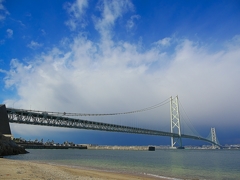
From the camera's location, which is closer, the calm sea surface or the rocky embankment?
the calm sea surface

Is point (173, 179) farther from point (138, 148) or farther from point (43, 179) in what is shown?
point (138, 148)

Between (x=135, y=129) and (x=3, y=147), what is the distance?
49172 millimetres

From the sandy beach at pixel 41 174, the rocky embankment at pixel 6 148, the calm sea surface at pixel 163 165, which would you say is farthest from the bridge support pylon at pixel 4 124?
the sandy beach at pixel 41 174

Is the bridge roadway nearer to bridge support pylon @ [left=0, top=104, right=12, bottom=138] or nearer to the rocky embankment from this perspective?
bridge support pylon @ [left=0, top=104, right=12, bottom=138]

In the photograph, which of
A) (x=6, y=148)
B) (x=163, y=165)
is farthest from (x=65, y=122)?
(x=163, y=165)

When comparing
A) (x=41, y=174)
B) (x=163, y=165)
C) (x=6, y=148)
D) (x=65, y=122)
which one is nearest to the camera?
(x=41, y=174)

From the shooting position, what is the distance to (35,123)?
56219mm

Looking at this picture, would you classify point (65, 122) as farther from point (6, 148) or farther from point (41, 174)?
point (41, 174)

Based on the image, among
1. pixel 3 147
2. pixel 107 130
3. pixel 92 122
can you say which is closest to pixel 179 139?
pixel 107 130

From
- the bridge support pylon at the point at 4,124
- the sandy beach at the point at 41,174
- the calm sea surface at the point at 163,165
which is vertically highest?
the bridge support pylon at the point at 4,124

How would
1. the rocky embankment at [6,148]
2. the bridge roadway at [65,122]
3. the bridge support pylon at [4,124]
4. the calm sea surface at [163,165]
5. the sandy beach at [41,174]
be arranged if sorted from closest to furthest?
the sandy beach at [41,174] → the calm sea surface at [163,165] → the rocky embankment at [6,148] → the bridge support pylon at [4,124] → the bridge roadway at [65,122]

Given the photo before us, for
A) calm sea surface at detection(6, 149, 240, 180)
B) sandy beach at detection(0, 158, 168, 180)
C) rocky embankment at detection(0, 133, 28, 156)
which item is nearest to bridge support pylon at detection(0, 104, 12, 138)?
rocky embankment at detection(0, 133, 28, 156)

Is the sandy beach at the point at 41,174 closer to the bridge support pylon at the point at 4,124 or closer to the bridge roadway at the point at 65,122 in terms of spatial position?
the bridge support pylon at the point at 4,124

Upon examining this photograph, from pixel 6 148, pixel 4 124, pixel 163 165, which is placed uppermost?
pixel 4 124
